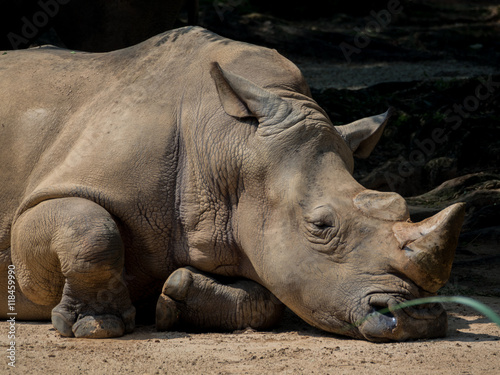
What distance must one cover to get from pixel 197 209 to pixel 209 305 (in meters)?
0.60

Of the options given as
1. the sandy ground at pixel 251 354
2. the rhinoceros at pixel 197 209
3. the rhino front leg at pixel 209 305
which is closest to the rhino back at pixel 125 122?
the rhinoceros at pixel 197 209

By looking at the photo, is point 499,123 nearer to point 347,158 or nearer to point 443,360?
point 347,158

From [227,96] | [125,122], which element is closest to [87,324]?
[125,122]

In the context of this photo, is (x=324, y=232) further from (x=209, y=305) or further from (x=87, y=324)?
(x=87, y=324)

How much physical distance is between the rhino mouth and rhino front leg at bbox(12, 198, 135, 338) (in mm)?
1460

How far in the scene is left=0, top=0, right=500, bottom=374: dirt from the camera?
414cm

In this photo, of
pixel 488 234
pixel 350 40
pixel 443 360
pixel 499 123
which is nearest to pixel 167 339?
pixel 443 360

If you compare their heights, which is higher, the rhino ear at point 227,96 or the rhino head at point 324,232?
the rhino ear at point 227,96

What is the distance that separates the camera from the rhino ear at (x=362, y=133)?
5.63m

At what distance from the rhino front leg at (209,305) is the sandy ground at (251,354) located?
0.33ft

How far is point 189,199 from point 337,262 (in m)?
1.05

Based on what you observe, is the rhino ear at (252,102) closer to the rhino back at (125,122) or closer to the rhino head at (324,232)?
the rhino head at (324,232)

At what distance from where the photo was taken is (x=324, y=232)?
15.4ft

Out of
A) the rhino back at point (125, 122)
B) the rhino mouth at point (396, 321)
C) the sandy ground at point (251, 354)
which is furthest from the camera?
the rhino back at point (125, 122)
